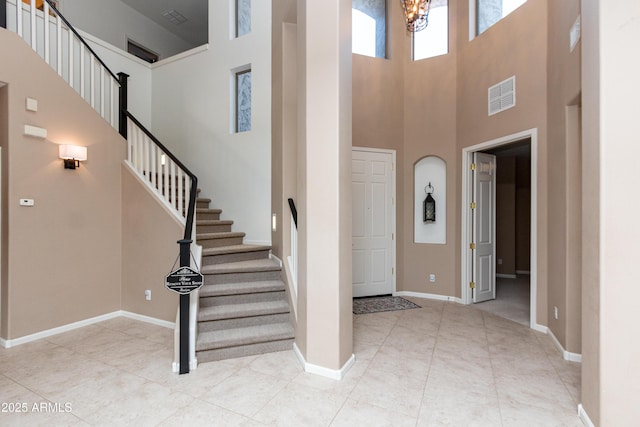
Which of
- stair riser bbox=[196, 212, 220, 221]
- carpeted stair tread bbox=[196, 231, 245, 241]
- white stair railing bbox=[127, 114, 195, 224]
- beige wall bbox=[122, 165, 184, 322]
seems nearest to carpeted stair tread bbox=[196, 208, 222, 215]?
stair riser bbox=[196, 212, 220, 221]

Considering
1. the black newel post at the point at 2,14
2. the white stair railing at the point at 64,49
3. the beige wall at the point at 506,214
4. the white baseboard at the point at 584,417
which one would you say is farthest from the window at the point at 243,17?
the white baseboard at the point at 584,417

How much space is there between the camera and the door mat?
173 inches

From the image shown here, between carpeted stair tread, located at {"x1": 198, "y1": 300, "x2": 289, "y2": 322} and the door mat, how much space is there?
1310mm

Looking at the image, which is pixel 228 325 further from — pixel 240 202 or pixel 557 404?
pixel 557 404

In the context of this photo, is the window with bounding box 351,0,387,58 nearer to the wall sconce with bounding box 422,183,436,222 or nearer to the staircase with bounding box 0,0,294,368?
the wall sconce with bounding box 422,183,436,222

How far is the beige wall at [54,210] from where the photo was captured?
324 centimetres

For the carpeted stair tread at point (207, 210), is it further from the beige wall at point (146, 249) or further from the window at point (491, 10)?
the window at point (491, 10)

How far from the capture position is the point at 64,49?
513 centimetres

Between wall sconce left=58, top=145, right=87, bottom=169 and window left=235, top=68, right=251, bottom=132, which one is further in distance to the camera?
window left=235, top=68, right=251, bottom=132

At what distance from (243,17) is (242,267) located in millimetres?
4332

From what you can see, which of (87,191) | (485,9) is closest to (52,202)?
(87,191)

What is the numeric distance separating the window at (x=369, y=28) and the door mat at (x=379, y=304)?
12.8 ft

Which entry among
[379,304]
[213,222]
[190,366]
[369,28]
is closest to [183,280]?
[190,366]

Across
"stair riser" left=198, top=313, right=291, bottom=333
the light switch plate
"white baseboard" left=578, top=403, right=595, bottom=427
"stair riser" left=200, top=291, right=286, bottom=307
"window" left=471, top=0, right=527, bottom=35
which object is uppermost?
"window" left=471, top=0, right=527, bottom=35
